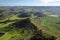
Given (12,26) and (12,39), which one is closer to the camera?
(12,39)

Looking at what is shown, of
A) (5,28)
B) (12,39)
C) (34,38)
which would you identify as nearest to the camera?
(34,38)

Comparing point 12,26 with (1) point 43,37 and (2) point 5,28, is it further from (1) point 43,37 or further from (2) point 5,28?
(1) point 43,37

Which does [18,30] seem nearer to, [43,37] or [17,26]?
[17,26]

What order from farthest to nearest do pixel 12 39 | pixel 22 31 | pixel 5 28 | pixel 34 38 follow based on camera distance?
1. pixel 5 28
2. pixel 22 31
3. pixel 12 39
4. pixel 34 38

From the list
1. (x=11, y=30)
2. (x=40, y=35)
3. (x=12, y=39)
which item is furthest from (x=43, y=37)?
(x=11, y=30)

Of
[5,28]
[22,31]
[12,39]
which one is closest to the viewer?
[12,39]

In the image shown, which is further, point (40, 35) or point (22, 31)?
point (22, 31)

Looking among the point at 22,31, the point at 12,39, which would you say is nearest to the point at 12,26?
the point at 22,31
